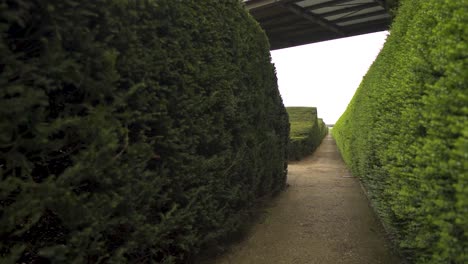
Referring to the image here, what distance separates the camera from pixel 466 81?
2.26m

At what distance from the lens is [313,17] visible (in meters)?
11.3

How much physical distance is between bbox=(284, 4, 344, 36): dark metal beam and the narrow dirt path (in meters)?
5.77

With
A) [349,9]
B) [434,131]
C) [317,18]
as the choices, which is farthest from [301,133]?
[434,131]

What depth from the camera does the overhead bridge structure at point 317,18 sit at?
1017 centimetres

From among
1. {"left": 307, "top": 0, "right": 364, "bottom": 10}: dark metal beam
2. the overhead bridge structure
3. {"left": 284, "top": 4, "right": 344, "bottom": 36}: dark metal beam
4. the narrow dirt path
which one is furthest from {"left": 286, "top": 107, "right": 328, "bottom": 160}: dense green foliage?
{"left": 307, "top": 0, "right": 364, "bottom": 10}: dark metal beam

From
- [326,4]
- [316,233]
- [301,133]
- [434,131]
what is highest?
[326,4]

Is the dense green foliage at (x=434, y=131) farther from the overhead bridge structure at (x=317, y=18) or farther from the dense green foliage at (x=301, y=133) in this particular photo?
the dense green foliage at (x=301, y=133)

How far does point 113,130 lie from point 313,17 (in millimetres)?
10139

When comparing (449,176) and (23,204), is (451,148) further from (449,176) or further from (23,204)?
(23,204)

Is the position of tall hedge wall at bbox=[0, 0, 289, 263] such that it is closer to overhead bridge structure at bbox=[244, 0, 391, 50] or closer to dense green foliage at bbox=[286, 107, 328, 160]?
overhead bridge structure at bbox=[244, 0, 391, 50]

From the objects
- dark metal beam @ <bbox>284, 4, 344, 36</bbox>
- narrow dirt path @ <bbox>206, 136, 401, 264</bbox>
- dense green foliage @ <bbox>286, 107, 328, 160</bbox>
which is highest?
dark metal beam @ <bbox>284, 4, 344, 36</bbox>

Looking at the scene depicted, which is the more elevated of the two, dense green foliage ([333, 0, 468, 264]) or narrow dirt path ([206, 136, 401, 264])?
dense green foliage ([333, 0, 468, 264])

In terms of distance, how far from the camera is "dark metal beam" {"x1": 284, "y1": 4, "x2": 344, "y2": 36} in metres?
10.5

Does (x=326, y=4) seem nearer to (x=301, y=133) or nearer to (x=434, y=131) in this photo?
(x=434, y=131)
